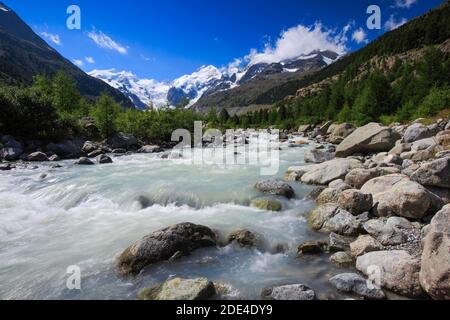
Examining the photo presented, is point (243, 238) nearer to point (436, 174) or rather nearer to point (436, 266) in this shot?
point (436, 266)

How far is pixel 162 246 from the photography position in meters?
8.16

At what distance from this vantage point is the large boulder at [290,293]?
242 inches

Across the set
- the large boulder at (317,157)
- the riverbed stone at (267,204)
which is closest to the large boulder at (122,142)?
the large boulder at (317,157)

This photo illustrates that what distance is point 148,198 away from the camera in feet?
45.6

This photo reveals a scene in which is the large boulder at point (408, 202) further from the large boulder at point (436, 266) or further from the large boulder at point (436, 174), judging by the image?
the large boulder at point (436, 266)

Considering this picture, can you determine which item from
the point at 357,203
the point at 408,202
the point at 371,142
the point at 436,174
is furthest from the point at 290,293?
the point at 371,142

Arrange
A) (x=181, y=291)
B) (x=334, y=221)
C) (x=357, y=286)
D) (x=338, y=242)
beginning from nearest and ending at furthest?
(x=181, y=291) < (x=357, y=286) < (x=338, y=242) < (x=334, y=221)

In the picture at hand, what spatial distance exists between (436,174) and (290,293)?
785 centimetres

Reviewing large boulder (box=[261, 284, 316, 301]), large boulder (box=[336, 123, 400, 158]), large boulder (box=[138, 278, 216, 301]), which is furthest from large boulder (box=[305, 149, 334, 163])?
large boulder (box=[138, 278, 216, 301])

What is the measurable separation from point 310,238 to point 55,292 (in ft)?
23.6

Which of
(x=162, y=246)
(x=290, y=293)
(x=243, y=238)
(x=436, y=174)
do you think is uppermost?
(x=436, y=174)

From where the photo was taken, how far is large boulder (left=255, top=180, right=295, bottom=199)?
13766 mm
